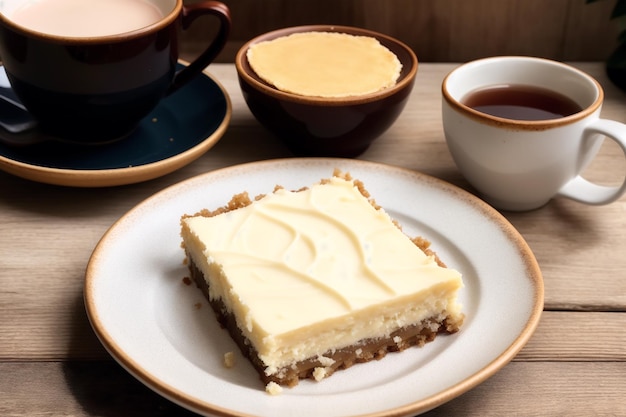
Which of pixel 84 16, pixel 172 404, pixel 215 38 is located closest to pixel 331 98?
pixel 215 38

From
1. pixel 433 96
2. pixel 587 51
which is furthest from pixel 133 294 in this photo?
pixel 587 51

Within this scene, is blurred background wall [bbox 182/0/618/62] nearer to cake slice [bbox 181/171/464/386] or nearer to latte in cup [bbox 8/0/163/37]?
latte in cup [bbox 8/0/163/37]

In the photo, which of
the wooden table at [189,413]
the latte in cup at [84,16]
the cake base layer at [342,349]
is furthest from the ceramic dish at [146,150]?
the cake base layer at [342,349]

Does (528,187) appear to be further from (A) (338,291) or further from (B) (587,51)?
(B) (587,51)

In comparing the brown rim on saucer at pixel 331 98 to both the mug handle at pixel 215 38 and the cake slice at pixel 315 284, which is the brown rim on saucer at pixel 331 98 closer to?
the mug handle at pixel 215 38

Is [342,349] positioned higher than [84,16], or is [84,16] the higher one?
[84,16]

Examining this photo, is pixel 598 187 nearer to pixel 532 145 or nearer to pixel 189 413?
pixel 532 145
